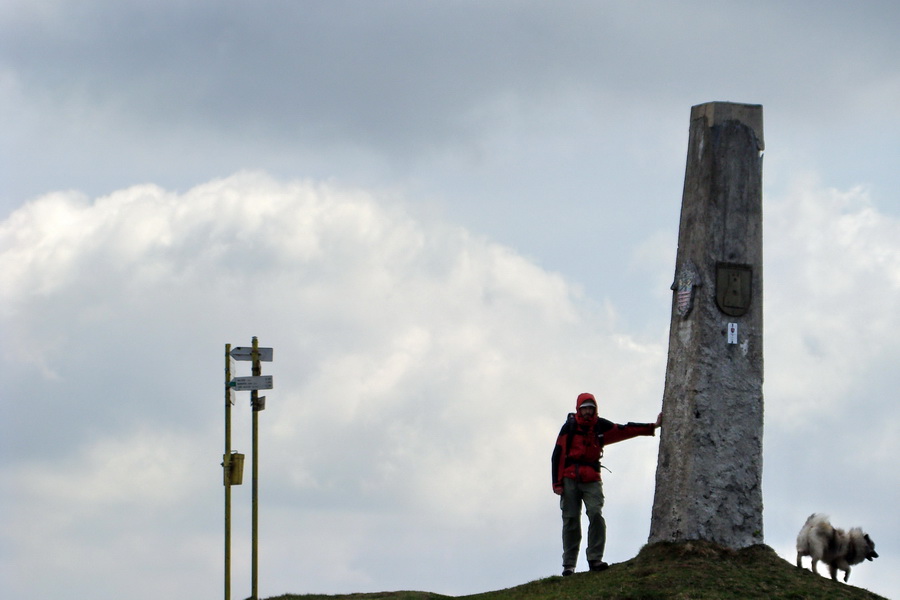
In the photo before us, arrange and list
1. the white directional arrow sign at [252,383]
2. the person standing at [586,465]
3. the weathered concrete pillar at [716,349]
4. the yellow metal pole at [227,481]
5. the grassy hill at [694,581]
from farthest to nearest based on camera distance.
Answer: the white directional arrow sign at [252,383] < the yellow metal pole at [227,481] < the person standing at [586,465] < the weathered concrete pillar at [716,349] < the grassy hill at [694,581]

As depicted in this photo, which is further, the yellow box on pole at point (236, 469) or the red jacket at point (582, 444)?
the yellow box on pole at point (236, 469)

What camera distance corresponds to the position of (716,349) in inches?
748

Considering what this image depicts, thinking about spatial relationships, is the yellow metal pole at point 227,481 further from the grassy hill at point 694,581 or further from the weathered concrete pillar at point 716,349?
the weathered concrete pillar at point 716,349

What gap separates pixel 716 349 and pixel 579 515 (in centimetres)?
285

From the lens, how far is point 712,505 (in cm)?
1869

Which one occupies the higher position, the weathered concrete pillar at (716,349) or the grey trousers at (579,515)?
the weathered concrete pillar at (716,349)

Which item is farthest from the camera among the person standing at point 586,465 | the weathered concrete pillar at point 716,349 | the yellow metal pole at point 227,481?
the yellow metal pole at point 227,481

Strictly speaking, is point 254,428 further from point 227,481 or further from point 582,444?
point 582,444

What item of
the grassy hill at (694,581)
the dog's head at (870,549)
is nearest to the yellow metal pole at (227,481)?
the grassy hill at (694,581)

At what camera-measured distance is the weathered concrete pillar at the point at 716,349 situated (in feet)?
61.6

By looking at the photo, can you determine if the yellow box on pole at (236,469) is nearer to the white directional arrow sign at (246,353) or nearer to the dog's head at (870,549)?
the white directional arrow sign at (246,353)

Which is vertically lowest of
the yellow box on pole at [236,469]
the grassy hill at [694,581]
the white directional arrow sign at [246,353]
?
the grassy hill at [694,581]

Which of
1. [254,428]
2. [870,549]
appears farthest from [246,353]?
[870,549]

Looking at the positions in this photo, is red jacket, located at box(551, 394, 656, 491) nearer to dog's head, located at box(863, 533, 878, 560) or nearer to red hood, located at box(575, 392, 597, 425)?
red hood, located at box(575, 392, 597, 425)
